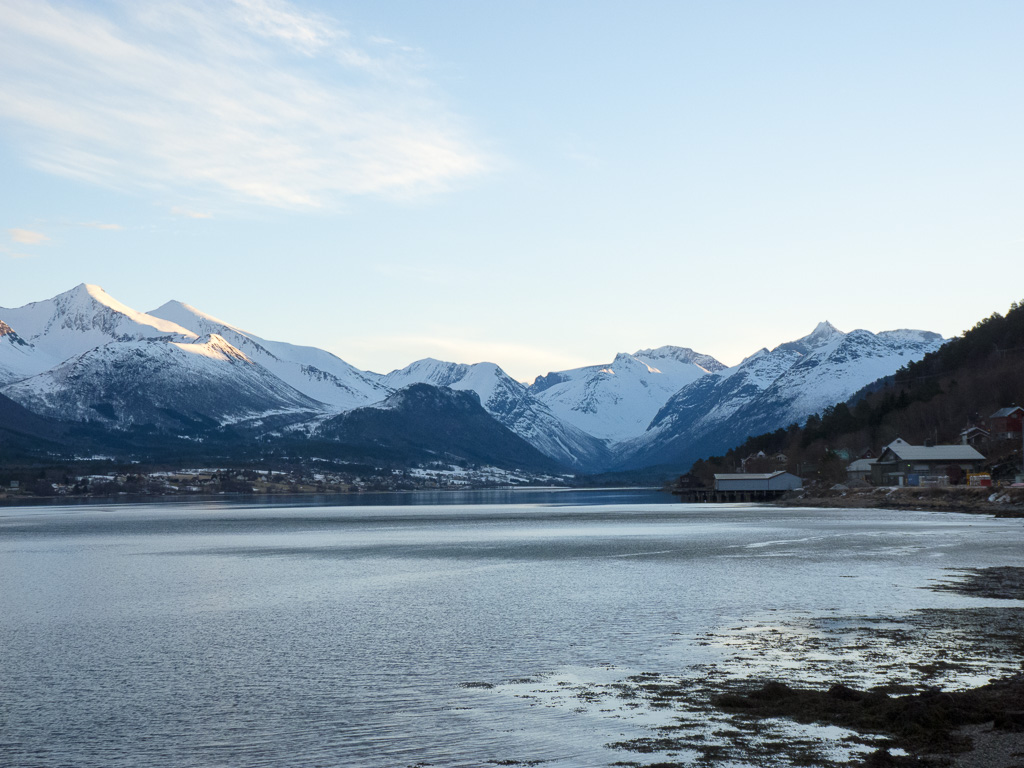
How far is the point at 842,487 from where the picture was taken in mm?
176500

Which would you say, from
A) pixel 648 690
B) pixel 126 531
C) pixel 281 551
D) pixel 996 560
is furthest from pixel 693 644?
pixel 126 531

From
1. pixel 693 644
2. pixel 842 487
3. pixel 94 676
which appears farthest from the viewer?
pixel 842 487

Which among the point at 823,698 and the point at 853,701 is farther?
the point at 823,698

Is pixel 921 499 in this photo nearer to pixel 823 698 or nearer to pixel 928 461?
pixel 928 461

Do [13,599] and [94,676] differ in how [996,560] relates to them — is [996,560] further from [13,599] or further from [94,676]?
[13,599]

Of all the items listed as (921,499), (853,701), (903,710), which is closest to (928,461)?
(921,499)

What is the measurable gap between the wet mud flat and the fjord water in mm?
1036

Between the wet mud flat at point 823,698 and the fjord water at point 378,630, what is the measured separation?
40.8 inches

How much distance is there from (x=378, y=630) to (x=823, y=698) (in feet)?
65.9

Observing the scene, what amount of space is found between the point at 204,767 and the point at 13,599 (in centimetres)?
3697

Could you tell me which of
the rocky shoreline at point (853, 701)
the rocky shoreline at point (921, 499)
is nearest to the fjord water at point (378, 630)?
the rocky shoreline at point (853, 701)

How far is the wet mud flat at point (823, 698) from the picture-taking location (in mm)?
20234

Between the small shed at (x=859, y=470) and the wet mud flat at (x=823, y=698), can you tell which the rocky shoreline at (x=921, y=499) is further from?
the wet mud flat at (x=823, y=698)

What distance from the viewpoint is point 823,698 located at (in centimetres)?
2422
